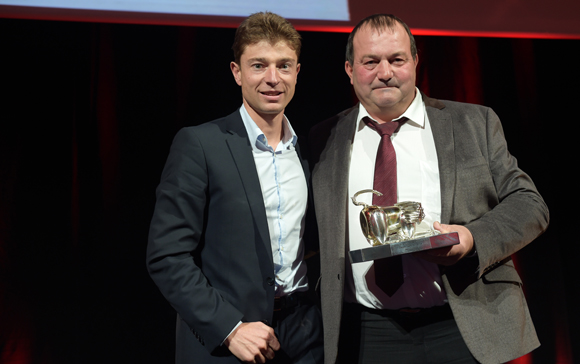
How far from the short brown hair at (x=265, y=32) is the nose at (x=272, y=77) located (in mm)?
104

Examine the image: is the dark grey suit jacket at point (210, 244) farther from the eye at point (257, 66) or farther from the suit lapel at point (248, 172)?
the eye at point (257, 66)

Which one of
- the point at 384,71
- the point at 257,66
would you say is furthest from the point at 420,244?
the point at 257,66

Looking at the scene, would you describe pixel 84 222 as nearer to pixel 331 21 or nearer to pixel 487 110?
pixel 331 21

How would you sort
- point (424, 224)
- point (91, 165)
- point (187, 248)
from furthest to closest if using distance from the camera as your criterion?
1. point (91, 165)
2. point (424, 224)
3. point (187, 248)

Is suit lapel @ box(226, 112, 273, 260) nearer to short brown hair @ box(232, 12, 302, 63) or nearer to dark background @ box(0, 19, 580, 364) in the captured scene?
short brown hair @ box(232, 12, 302, 63)

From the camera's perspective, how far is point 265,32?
165 cm

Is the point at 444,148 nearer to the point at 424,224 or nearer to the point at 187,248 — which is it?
the point at 424,224

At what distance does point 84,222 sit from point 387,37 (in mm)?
1809

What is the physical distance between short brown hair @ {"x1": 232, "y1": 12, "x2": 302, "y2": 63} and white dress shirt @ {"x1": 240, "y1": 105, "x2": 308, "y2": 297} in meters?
0.25

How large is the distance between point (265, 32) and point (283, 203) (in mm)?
615

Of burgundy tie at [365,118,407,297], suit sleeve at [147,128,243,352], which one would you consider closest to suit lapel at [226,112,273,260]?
suit sleeve at [147,128,243,352]

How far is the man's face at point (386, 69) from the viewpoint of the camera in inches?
66.1

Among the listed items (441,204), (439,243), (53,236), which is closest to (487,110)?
(441,204)

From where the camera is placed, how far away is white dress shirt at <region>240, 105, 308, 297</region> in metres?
1.56
